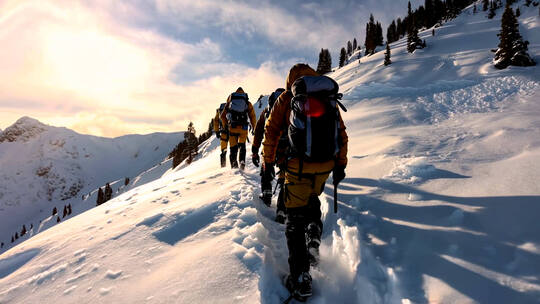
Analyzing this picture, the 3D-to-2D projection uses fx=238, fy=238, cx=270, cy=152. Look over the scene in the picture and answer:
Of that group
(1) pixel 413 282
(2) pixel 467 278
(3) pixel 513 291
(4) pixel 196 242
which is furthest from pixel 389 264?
(4) pixel 196 242

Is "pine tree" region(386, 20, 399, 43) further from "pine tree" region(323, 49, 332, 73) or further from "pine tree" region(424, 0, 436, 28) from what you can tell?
"pine tree" region(323, 49, 332, 73)

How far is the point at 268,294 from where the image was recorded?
9.04ft

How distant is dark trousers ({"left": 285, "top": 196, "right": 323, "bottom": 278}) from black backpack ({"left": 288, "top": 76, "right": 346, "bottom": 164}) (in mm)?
633

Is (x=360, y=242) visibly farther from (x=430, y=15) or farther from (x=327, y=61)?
(x=430, y=15)

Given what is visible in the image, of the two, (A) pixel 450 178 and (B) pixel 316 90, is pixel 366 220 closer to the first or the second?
(A) pixel 450 178

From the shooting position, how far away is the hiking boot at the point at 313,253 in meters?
3.22

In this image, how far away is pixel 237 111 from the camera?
8039 millimetres

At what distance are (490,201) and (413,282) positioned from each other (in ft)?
6.27

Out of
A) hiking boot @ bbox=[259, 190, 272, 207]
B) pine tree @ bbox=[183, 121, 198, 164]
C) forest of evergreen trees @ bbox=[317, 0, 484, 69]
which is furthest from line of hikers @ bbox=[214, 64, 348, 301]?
forest of evergreen trees @ bbox=[317, 0, 484, 69]

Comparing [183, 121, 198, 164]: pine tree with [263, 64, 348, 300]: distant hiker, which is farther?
[183, 121, 198, 164]: pine tree

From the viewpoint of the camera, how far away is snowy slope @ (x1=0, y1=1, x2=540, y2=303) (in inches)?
102

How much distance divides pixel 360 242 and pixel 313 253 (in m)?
0.72

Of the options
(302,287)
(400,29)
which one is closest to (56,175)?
(400,29)

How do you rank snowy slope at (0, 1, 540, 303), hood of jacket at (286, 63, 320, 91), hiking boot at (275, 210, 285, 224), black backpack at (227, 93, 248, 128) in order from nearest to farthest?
snowy slope at (0, 1, 540, 303), hood of jacket at (286, 63, 320, 91), hiking boot at (275, 210, 285, 224), black backpack at (227, 93, 248, 128)
